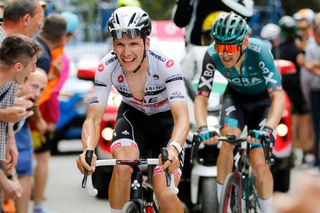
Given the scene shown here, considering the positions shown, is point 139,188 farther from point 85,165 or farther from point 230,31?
point 230,31

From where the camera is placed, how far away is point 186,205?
8.73m

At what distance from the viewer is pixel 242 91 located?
7.46m

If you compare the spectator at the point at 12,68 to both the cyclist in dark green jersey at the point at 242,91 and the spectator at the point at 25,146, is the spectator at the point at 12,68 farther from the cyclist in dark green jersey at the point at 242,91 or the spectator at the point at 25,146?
the spectator at the point at 25,146

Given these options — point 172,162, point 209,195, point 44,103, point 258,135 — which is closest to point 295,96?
point 44,103

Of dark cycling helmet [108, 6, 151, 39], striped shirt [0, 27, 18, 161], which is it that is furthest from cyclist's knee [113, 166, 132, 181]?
striped shirt [0, 27, 18, 161]

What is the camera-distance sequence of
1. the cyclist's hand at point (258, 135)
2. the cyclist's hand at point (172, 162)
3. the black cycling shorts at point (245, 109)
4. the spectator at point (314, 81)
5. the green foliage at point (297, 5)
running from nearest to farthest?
the cyclist's hand at point (172, 162)
the cyclist's hand at point (258, 135)
the black cycling shorts at point (245, 109)
the spectator at point (314, 81)
the green foliage at point (297, 5)

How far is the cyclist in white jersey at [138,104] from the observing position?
5633mm

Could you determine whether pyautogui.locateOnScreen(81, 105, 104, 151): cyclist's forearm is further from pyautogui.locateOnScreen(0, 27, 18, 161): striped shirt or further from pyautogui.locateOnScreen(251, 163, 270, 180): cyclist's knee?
pyautogui.locateOnScreen(251, 163, 270, 180): cyclist's knee

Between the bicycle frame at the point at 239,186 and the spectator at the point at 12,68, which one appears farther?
the bicycle frame at the point at 239,186

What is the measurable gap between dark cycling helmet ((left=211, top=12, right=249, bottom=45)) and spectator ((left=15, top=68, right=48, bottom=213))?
1950 millimetres

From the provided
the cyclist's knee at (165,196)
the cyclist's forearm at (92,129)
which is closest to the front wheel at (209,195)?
the cyclist's knee at (165,196)

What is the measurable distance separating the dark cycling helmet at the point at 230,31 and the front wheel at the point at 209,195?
5.05 feet

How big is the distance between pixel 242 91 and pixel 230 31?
852 mm

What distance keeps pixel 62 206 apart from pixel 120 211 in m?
4.20
